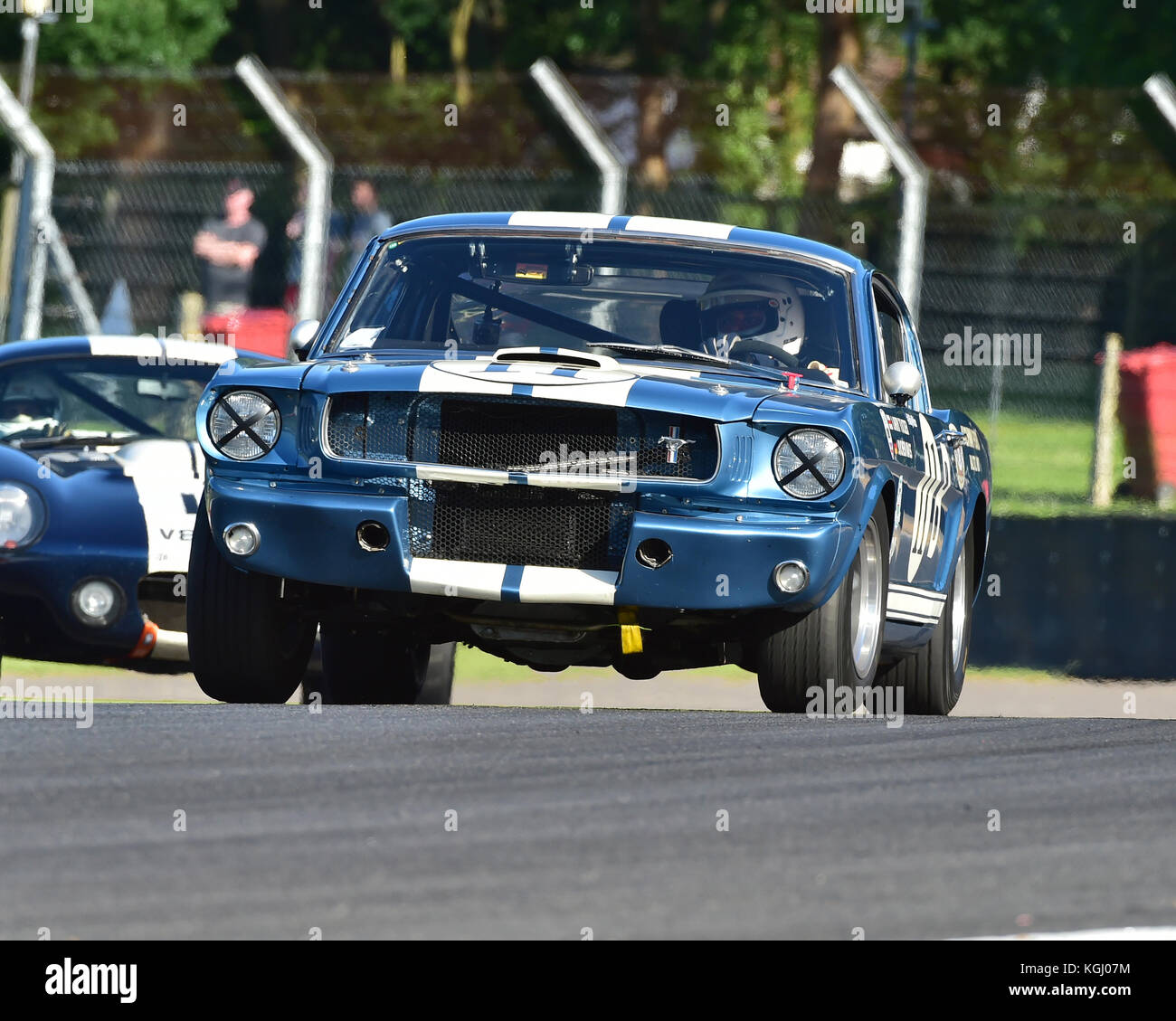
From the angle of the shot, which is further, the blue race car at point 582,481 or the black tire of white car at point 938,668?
the black tire of white car at point 938,668

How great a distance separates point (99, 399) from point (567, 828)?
5.51 m

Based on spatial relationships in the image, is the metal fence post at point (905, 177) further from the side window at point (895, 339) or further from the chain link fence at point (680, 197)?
the side window at point (895, 339)

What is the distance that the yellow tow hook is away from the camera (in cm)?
696

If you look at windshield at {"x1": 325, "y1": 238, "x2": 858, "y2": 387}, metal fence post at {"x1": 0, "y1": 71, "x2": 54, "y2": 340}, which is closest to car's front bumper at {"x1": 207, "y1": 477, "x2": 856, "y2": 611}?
windshield at {"x1": 325, "y1": 238, "x2": 858, "y2": 387}

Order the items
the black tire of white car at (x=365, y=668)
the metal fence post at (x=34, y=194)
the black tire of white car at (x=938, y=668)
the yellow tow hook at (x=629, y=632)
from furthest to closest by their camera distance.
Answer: the metal fence post at (x=34, y=194) < the black tire of white car at (x=938, y=668) < the black tire of white car at (x=365, y=668) < the yellow tow hook at (x=629, y=632)

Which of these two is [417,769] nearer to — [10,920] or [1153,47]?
[10,920]

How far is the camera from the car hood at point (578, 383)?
6.83 m

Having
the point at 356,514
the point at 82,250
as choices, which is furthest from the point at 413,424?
the point at 82,250

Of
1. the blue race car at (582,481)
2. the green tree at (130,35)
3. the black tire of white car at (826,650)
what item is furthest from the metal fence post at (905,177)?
the green tree at (130,35)

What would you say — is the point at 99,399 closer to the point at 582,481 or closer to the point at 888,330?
the point at 888,330

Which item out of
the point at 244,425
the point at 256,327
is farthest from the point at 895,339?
the point at 256,327

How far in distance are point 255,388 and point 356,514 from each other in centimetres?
53

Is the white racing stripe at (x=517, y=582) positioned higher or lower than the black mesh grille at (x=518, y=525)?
lower

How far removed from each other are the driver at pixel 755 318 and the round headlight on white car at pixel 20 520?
104 inches
